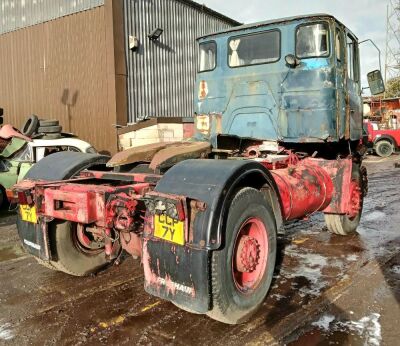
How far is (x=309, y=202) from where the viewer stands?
4852 mm

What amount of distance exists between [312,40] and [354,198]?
7.39 ft

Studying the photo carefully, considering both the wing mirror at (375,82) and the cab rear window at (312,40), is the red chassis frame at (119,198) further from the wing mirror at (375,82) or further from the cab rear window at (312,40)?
the wing mirror at (375,82)

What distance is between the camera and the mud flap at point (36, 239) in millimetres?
3857

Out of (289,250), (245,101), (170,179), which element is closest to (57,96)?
(245,101)

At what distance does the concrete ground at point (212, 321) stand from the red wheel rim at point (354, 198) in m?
0.54

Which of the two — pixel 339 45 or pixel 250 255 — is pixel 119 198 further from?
pixel 339 45

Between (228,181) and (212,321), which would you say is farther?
(212,321)

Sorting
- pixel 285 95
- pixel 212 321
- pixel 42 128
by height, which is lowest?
pixel 212 321

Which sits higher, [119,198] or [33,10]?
[33,10]

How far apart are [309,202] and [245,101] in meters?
1.72

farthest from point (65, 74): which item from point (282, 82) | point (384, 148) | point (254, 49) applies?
point (384, 148)

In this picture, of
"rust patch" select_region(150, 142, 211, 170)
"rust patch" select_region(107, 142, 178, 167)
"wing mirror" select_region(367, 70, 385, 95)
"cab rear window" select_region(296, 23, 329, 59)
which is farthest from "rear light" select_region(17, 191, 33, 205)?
"wing mirror" select_region(367, 70, 385, 95)

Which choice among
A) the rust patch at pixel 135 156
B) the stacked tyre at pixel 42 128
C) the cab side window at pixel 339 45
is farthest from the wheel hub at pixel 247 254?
the stacked tyre at pixel 42 128

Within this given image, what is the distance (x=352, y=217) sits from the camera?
619 cm
